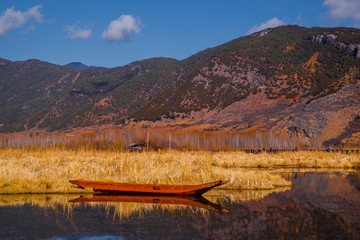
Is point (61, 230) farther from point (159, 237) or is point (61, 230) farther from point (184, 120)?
point (184, 120)

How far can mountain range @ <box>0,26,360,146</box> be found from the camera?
74.8 m

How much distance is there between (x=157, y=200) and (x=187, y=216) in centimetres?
380

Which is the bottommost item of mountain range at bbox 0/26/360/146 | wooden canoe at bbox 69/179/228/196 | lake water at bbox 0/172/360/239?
lake water at bbox 0/172/360/239

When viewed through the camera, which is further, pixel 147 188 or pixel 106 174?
pixel 106 174

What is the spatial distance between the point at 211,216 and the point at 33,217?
655 centimetres

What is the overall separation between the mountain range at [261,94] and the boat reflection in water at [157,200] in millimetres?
51979

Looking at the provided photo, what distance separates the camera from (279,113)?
88.5 meters

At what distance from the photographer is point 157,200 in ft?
58.0

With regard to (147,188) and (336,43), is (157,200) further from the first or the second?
(336,43)

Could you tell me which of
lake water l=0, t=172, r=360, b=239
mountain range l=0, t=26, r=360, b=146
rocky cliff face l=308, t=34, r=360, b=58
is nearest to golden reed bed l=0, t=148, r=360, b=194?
lake water l=0, t=172, r=360, b=239

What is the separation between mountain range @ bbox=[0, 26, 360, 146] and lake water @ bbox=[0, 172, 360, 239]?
5047 cm

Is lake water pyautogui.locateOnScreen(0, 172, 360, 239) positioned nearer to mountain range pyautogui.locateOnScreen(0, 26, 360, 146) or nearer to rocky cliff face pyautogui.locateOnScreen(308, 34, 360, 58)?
mountain range pyautogui.locateOnScreen(0, 26, 360, 146)

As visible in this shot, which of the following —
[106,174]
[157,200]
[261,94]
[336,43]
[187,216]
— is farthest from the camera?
[336,43]

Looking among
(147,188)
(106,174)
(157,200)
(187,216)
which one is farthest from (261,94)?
(187,216)
